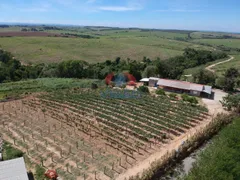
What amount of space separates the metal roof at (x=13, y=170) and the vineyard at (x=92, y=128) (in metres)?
2.63

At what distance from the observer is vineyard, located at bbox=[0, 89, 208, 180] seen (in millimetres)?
17938

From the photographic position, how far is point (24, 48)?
92250mm

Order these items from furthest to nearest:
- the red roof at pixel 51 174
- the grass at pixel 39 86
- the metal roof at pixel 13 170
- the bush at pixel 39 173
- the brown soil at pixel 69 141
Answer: the grass at pixel 39 86, the brown soil at pixel 69 141, the bush at pixel 39 173, the red roof at pixel 51 174, the metal roof at pixel 13 170

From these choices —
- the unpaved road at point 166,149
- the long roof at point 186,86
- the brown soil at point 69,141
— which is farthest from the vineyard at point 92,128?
the long roof at point 186,86

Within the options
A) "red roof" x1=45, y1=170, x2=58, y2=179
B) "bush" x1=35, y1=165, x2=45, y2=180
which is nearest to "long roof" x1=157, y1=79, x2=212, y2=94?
"bush" x1=35, y1=165, x2=45, y2=180

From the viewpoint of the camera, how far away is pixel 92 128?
23.8 m

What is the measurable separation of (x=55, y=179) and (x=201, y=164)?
34.8ft

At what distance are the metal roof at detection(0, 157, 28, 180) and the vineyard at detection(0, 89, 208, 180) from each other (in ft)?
8.64

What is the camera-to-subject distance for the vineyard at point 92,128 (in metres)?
17.9

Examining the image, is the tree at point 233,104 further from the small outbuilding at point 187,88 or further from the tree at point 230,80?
the tree at point 230,80

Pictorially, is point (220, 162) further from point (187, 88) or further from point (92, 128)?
point (187, 88)

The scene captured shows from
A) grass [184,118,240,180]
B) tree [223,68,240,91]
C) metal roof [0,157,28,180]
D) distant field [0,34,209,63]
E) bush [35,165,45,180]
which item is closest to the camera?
metal roof [0,157,28,180]
